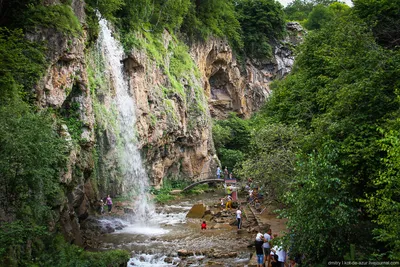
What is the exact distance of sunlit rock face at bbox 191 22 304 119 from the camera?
4634 cm

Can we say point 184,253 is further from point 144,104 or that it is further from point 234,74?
point 234,74

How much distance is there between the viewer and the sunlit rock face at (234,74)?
4634cm

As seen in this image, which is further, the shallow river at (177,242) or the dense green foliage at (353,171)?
the shallow river at (177,242)

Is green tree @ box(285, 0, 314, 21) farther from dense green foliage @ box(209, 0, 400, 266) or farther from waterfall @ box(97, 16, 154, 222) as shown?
dense green foliage @ box(209, 0, 400, 266)

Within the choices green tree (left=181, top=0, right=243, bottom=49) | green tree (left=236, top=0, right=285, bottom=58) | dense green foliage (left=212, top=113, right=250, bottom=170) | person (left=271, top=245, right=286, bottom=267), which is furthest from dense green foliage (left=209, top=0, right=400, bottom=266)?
green tree (left=236, top=0, right=285, bottom=58)

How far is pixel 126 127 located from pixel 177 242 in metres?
11.3

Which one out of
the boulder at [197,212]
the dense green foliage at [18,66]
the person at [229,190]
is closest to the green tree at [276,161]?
the boulder at [197,212]

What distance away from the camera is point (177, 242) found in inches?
692

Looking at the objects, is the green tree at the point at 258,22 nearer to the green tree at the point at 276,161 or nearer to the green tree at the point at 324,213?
the green tree at the point at 276,161

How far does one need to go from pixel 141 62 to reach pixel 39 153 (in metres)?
19.7

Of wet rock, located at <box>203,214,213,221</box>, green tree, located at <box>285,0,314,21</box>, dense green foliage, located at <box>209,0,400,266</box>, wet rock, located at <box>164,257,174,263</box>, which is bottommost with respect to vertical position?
wet rock, located at <box>164,257,174,263</box>

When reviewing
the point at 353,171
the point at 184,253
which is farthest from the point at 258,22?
the point at 353,171

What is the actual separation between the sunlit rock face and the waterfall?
16.7 meters

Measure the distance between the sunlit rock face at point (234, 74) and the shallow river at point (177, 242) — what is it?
25.9 metres
